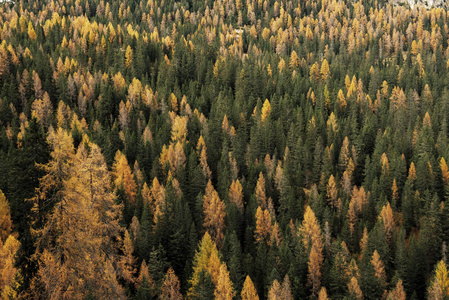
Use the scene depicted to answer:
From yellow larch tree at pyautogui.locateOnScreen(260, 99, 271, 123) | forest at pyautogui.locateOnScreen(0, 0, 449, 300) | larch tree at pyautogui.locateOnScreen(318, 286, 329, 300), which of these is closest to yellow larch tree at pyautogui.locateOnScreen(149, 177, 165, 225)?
forest at pyautogui.locateOnScreen(0, 0, 449, 300)

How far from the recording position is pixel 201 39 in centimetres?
19238

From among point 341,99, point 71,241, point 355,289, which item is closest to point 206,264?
point 355,289

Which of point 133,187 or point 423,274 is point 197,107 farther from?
point 423,274

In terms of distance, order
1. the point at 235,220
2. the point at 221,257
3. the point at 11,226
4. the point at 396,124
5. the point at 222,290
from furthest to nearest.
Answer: the point at 396,124
the point at 235,220
the point at 221,257
the point at 222,290
the point at 11,226

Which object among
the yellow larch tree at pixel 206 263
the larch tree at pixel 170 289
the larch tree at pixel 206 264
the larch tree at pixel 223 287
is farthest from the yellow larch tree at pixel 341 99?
the larch tree at pixel 170 289

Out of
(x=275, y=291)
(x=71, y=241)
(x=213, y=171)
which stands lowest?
(x=213, y=171)

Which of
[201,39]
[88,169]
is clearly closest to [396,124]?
[201,39]

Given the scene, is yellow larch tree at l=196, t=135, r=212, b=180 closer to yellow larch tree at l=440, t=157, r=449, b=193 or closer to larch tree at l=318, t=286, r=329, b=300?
larch tree at l=318, t=286, r=329, b=300

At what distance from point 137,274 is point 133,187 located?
24.2 meters

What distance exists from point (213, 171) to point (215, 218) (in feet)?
76.5

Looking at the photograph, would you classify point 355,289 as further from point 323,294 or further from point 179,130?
point 179,130

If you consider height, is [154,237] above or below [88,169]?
below

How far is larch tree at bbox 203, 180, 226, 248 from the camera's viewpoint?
83.4m

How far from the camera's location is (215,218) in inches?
3324
